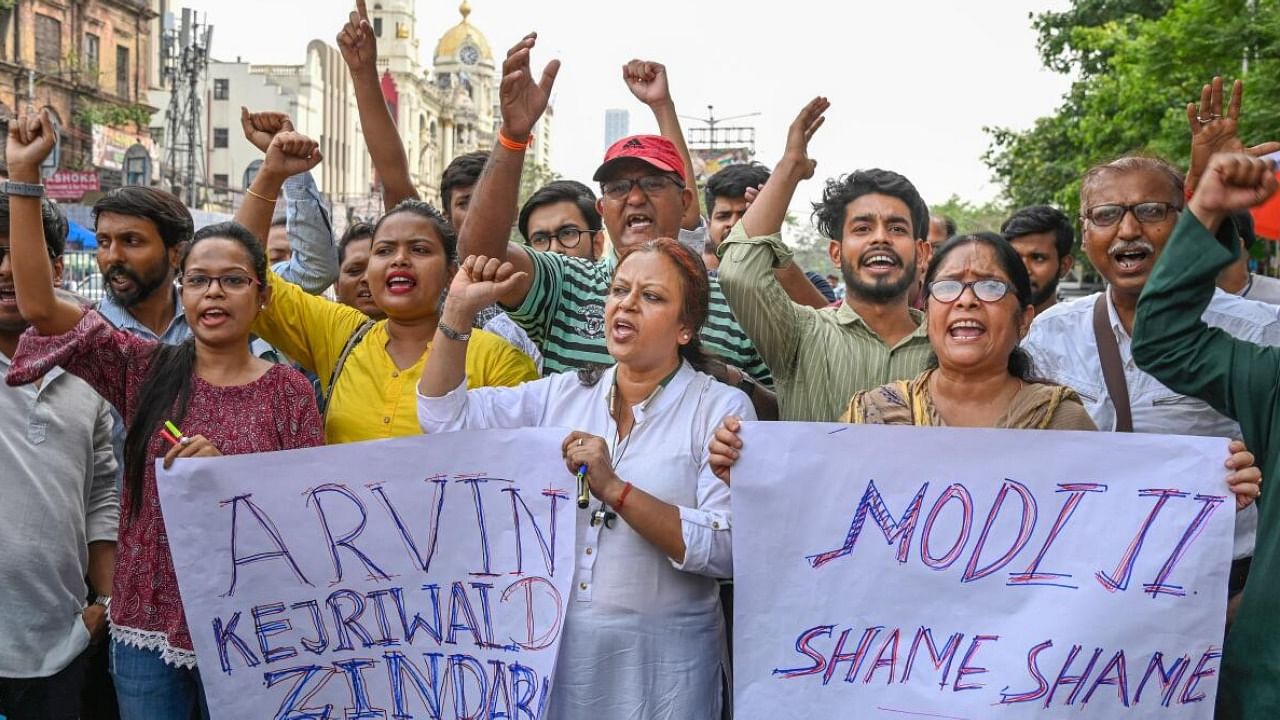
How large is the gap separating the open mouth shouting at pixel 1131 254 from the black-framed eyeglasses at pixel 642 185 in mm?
1452

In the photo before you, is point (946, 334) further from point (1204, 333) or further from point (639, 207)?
point (639, 207)

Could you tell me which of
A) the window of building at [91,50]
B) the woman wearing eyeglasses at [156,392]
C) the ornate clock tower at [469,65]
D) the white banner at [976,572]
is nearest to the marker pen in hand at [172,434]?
the woman wearing eyeglasses at [156,392]

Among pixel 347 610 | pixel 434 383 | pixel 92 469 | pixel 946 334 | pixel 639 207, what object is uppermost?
pixel 639 207

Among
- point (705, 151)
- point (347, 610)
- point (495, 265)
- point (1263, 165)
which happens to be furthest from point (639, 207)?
point (705, 151)

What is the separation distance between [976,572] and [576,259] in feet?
6.26

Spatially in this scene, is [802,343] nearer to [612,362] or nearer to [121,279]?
[612,362]

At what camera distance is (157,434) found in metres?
3.31

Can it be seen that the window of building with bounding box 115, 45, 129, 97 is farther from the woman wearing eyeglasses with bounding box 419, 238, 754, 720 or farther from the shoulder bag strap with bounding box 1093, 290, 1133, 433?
the shoulder bag strap with bounding box 1093, 290, 1133, 433

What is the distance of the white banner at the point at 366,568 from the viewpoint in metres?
3.17

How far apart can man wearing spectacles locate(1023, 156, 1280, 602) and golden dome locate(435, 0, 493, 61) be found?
14935cm

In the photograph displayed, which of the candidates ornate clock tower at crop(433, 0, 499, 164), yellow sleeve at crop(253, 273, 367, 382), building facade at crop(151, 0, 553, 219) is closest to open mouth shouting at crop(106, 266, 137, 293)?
yellow sleeve at crop(253, 273, 367, 382)

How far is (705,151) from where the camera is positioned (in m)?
74.6

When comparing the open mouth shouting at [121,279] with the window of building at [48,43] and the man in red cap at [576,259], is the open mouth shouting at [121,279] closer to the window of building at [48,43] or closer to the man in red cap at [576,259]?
the man in red cap at [576,259]

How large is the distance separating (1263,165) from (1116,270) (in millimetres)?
825
